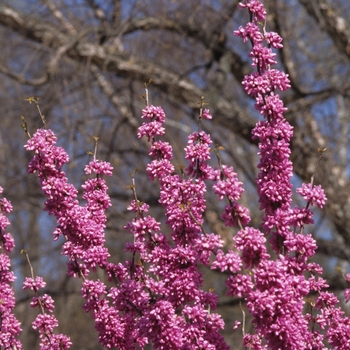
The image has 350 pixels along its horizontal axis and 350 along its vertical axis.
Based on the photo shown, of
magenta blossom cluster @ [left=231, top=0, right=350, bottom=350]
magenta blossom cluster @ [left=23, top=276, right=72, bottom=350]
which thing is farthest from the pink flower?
magenta blossom cluster @ [left=23, top=276, right=72, bottom=350]

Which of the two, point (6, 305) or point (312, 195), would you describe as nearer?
point (312, 195)

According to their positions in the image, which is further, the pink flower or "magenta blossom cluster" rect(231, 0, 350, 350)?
the pink flower

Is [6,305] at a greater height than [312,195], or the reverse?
[312,195]

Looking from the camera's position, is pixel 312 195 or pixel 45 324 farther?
pixel 45 324

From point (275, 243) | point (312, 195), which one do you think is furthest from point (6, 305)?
point (312, 195)

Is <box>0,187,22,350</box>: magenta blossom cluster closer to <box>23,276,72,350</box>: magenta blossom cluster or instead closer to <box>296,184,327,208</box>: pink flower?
<box>23,276,72,350</box>: magenta blossom cluster

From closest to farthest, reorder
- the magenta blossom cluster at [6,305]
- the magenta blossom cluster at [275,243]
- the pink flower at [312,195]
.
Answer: the magenta blossom cluster at [275,243] < the pink flower at [312,195] < the magenta blossom cluster at [6,305]

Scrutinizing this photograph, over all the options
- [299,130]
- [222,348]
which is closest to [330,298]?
[222,348]

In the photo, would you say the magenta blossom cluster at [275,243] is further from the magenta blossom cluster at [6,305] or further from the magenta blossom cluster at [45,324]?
the magenta blossom cluster at [6,305]

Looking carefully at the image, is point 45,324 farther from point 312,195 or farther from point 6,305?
point 312,195

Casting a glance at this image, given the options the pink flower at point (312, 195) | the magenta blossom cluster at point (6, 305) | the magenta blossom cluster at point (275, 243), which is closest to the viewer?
the magenta blossom cluster at point (275, 243)

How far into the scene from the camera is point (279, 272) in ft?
7.79

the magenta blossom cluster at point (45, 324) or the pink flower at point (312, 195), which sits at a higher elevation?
the pink flower at point (312, 195)

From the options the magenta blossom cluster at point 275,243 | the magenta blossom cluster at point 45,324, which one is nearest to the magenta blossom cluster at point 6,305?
the magenta blossom cluster at point 45,324
